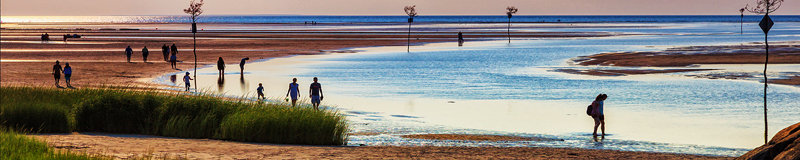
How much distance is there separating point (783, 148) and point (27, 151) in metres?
11.0

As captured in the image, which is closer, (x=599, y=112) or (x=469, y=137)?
(x=469, y=137)

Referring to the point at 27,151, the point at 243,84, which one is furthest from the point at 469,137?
the point at 243,84

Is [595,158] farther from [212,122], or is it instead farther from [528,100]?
[528,100]

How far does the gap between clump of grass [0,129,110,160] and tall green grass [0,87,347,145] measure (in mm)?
3598

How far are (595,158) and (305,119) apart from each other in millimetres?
6023

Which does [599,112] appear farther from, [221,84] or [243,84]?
[221,84]

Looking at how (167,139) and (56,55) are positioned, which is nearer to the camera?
(167,139)

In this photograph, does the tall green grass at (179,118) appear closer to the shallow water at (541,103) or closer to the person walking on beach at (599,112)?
the shallow water at (541,103)

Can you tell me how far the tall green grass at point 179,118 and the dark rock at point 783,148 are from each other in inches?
320

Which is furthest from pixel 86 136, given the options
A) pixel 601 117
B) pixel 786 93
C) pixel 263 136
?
pixel 786 93

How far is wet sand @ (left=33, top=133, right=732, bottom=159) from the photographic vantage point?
1241 centimetres

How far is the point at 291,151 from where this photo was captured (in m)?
13.2

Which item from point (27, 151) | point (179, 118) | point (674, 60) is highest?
point (674, 60)

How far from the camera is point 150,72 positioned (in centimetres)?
3584
